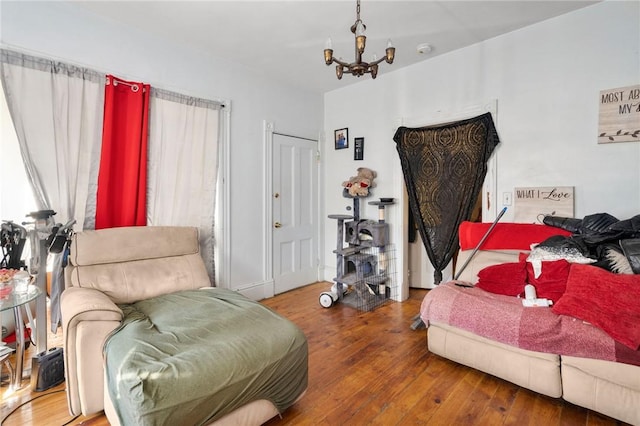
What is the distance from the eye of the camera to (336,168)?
4285 millimetres

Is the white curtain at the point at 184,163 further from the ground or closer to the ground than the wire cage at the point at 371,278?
further from the ground

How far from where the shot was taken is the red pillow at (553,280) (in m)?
2.05

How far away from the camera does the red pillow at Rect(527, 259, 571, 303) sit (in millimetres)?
2055

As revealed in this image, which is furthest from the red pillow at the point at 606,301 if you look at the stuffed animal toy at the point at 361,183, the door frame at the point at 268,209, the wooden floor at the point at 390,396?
the door frame at the point at 268,209

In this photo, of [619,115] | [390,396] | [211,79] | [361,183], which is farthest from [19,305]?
[619,115]

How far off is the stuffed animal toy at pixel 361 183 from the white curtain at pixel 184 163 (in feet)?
5.10

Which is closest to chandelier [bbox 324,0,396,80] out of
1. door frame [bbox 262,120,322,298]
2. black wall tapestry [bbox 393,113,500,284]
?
black wall tapestry [bbox 393,113,500,284]

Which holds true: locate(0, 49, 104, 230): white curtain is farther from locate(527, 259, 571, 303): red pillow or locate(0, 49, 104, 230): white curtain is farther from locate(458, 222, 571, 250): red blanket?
locate(527, 259, 571, 303): red pillow

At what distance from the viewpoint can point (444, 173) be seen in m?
3.23

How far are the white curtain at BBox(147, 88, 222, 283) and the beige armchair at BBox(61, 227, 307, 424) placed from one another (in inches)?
11.7

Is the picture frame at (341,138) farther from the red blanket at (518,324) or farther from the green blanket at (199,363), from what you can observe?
the green blanket at (199,363)

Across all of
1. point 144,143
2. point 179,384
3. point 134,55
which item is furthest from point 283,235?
point 179,384

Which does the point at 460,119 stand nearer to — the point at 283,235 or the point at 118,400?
the point at 283,235

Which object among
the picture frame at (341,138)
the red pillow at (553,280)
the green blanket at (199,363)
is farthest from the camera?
the picture frame at (341,138)
